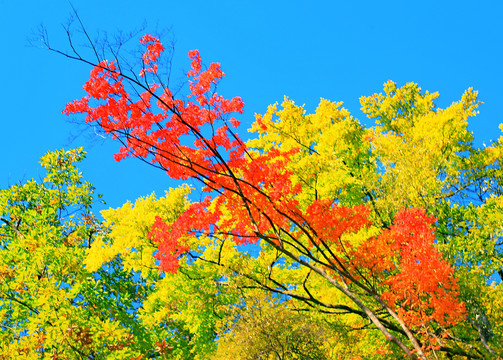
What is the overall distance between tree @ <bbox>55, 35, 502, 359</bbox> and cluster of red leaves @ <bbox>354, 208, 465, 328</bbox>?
0.04m

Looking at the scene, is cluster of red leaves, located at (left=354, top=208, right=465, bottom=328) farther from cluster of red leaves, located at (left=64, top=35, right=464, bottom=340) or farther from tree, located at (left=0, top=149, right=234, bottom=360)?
tree, located at (left=0, top=149, right=234, bottom=360)

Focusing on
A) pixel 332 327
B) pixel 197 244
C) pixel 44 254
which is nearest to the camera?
pixel 332 327

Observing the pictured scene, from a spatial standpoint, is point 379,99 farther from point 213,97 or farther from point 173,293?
point 173,293

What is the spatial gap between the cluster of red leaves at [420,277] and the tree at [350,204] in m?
0.04

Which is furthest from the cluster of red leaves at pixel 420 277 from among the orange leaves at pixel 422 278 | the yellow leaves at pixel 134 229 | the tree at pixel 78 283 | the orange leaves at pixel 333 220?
the yellow leaves at pixel 134 229

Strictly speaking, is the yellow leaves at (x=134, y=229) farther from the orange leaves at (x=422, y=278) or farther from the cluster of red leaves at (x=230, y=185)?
the orange leaves at (x=422, y=278)

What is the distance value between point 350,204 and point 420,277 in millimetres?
5035

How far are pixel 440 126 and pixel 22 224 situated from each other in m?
15.2

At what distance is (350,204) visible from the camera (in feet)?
45.3

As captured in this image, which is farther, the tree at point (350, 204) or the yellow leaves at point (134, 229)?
the yellow leaves at point (134, 229)

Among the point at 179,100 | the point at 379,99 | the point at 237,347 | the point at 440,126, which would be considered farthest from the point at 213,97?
the point at 379,99

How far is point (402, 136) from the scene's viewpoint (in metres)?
15.3

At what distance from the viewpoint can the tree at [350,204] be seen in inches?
344

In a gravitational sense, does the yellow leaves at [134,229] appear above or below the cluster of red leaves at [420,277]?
above
